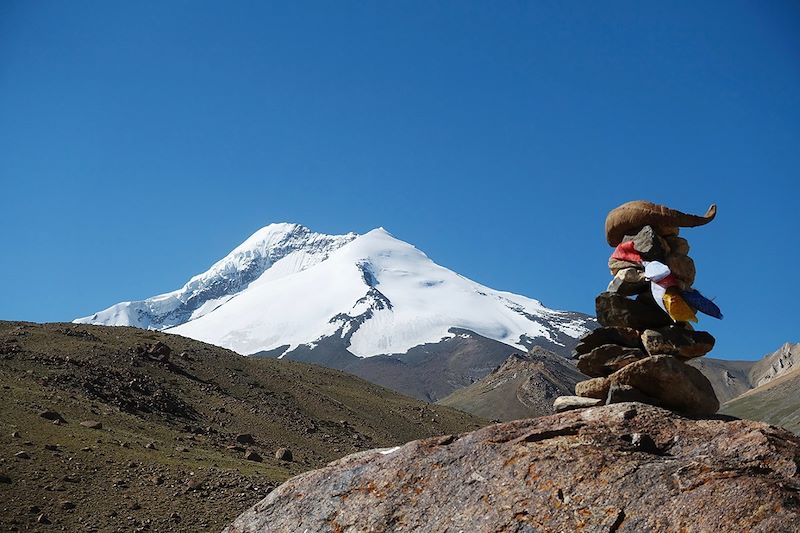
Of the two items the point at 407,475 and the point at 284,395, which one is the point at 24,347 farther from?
the point at 407,475

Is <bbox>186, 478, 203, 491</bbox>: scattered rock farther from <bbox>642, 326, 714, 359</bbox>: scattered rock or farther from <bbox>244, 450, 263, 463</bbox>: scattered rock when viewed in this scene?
<bbox>642, 326, 714, 359</bbox>: scattered rock

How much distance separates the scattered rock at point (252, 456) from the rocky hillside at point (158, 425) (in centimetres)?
8

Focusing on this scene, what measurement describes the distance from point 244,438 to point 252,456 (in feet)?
20.1

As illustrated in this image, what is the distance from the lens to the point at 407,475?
40.4ft

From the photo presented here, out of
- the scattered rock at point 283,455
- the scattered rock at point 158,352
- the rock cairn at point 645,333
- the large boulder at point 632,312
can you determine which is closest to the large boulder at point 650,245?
the rock cairn at point 645,333

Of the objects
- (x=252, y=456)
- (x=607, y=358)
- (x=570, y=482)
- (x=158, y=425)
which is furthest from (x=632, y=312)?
(x=158, y=425)

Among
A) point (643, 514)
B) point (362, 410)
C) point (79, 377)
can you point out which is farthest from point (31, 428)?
point (362, 410)

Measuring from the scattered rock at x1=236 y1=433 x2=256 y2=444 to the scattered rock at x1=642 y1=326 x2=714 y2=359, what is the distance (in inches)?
1598

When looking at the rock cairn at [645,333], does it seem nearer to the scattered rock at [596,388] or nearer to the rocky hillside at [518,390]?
the scattered rock at [596,388]

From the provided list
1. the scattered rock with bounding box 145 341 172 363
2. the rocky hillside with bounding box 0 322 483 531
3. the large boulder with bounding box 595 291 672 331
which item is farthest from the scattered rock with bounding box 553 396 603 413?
the scattered rock with bounding box 145 341 172 363

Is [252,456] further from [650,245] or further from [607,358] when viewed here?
[650,245]

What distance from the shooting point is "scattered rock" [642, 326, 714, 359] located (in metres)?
13.1

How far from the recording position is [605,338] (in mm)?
14125

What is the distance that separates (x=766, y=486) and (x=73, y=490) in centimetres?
2790
